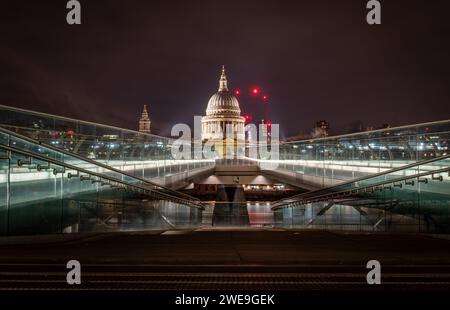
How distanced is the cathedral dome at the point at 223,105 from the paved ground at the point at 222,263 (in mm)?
171401

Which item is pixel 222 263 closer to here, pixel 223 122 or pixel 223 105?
pixel 223 122

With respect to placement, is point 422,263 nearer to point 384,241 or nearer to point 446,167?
point 384,241

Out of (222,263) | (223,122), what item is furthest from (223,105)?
(222,263)

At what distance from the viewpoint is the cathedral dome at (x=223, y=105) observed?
18288 centimetres

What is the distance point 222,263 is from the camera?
830 cm

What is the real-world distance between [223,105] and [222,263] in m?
178

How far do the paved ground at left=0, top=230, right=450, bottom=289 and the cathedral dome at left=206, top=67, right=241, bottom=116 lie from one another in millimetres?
171401

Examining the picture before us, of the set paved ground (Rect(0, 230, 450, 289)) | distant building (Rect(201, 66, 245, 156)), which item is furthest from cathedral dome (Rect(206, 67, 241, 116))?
paved ground (Rect(0, 230, 450, 289))

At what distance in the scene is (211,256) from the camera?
8.95 meters

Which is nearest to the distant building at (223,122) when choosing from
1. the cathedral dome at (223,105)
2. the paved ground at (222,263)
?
the cathedral dome at (223,105)

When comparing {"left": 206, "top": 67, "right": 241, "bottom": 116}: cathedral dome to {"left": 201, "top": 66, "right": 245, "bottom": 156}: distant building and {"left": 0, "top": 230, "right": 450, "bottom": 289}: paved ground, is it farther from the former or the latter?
{"left": 0, "top": 230, "right": 450, "bottom": 289}: paved ground

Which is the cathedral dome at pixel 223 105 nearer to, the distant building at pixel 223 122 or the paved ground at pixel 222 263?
the distant building at pixel 223 122
